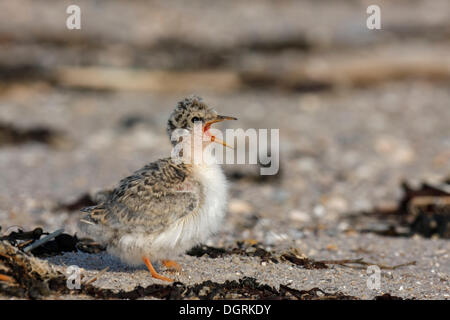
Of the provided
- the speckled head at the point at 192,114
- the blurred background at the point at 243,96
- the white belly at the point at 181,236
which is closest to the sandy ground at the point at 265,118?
the blurred background at the point at 243,96

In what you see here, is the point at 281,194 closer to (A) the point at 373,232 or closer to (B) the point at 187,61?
(A) the point at 373,232

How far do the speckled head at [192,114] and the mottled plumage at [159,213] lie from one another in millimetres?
290

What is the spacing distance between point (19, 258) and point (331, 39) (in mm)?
9804

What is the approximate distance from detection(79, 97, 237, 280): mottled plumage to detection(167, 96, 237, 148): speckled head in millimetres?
290

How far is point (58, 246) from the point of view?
4.73 meters

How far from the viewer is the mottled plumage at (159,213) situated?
13.4 ft

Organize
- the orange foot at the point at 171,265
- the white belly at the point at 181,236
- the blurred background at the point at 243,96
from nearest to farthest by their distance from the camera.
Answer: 1. the white belly at the point at 181,236
2. the orange foot at the point at 171,265
3. the blurred background at the point at 243,96

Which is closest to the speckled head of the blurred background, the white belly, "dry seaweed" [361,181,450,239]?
the white belly

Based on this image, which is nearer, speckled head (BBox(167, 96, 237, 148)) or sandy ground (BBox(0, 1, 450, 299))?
speckled head (BBox(167, 96, 237, 148))

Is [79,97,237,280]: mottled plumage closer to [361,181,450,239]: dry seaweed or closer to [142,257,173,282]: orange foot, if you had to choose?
[142,257,173,282]: orange foot

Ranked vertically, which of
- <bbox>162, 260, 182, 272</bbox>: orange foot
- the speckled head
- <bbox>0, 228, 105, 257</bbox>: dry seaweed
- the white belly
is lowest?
<bbox>162, 260, 182, 272</bbox>: orange foot

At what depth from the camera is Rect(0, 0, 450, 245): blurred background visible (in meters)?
7.39

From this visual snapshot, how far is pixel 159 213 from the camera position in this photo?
410 cm

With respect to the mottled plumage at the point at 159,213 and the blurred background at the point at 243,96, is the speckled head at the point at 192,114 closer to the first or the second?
the mottled plumage at the point at 159,213
